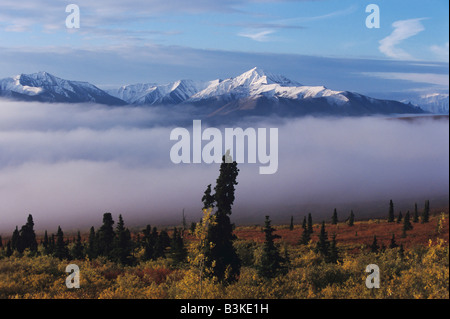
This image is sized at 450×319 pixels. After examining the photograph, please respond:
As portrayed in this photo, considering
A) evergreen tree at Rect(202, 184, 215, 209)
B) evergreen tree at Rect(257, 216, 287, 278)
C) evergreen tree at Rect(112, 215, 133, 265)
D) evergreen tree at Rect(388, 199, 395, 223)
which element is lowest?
evergreen tree at Rect(388, 199, 395, 223)

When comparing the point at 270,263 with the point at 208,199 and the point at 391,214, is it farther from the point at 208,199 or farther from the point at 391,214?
the point at 391,214

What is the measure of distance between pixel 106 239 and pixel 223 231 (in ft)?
91.3

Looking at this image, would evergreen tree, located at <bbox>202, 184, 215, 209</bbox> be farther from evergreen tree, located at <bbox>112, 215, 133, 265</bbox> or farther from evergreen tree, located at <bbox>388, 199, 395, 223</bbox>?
evergreen tree, located at <bbox>388, 199, 395, 223</bbox>

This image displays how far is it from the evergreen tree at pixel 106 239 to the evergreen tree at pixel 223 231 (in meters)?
24.6

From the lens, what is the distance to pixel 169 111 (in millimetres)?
151375

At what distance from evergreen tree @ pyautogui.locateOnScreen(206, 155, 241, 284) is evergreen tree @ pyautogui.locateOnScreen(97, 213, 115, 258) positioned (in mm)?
24575

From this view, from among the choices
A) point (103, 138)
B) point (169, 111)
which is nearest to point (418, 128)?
point (169, 111)

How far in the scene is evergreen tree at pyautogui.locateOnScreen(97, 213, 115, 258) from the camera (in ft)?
183

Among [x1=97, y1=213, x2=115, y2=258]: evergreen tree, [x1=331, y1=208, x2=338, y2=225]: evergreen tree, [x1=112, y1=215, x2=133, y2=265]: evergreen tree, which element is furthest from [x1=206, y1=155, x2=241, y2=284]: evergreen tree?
[x1=331, y1=208, x2=338, y2=225]: evergreen tree

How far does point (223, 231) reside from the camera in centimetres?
3566

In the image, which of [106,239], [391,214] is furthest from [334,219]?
[106,239]

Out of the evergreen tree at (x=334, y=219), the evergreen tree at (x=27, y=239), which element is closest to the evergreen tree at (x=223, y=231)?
the evergreen tree at (x=27, y=239)
